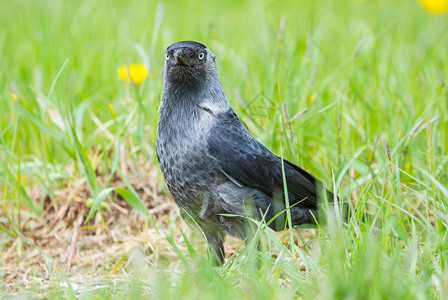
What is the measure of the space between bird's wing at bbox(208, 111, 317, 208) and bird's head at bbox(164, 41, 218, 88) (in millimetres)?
257

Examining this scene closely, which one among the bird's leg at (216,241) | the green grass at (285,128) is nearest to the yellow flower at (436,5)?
the green grass at (285,128)

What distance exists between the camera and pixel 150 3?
24.0 ft

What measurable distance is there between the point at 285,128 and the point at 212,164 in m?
0.59

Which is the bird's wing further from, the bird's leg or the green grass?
the bird's leg

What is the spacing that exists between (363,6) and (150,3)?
2986 millimetres

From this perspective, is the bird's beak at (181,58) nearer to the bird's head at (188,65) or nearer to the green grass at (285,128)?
the bird's head at (188,65)

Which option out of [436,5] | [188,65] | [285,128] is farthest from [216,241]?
[436,5]

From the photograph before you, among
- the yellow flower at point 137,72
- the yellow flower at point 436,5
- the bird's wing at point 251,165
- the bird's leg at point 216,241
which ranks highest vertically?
the yellow flower at point 436,5

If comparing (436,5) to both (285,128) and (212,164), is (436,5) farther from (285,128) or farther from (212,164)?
(212,164)

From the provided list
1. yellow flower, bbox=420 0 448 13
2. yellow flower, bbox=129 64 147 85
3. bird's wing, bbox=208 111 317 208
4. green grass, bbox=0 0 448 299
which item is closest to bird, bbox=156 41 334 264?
bird's wing, bbox=208 111 317 208

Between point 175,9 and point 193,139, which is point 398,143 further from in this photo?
point 175,9

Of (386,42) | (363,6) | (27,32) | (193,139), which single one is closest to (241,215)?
(193,139)

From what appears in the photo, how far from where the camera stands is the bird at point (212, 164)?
262cm

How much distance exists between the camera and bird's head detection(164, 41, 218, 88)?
2730mm
